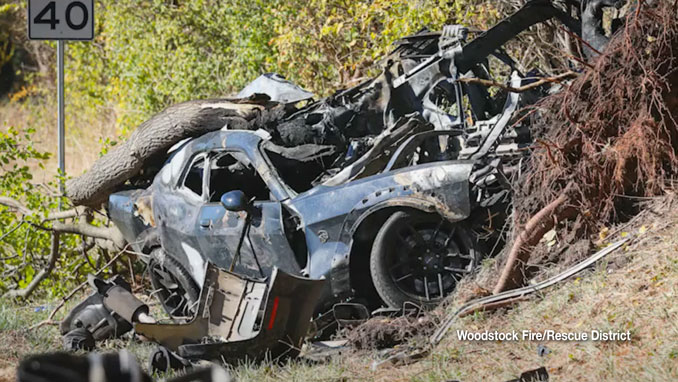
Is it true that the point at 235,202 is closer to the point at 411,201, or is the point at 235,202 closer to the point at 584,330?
the point at 411,201

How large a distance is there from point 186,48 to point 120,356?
546 inches

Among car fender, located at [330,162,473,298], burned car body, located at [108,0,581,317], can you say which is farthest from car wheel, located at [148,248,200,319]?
car fender, located at [330,162,473,298]

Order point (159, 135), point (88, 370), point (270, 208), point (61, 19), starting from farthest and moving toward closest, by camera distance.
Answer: point (61, 19) → point (159, 135) → point (270, 208) → point (88, 370)

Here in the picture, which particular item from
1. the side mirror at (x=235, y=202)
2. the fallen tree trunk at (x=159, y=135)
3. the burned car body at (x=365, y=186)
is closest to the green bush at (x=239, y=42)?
the burned car body at (x=365, y=186)

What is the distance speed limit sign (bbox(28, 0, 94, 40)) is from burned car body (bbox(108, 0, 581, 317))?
2004 millimetres

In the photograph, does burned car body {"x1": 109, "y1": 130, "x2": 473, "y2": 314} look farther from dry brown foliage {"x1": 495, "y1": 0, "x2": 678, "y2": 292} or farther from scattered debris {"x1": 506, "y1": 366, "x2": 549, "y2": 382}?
scattered debris {"x1": 506, "y1": 366, "x2": 549, "y2": 382}

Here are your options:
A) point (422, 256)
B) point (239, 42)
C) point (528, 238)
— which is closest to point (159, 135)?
point (422, 256)

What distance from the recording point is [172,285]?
9445 mm

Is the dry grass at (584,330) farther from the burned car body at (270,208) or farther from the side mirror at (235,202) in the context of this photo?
the side mirror at (235,202)

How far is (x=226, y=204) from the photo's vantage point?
7.99m

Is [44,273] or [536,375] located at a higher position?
[536,375]

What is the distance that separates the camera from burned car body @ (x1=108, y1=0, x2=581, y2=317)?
763 centimetres

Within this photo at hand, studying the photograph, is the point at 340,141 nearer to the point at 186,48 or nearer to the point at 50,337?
the point at 50,337

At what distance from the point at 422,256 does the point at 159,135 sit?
156 inches
